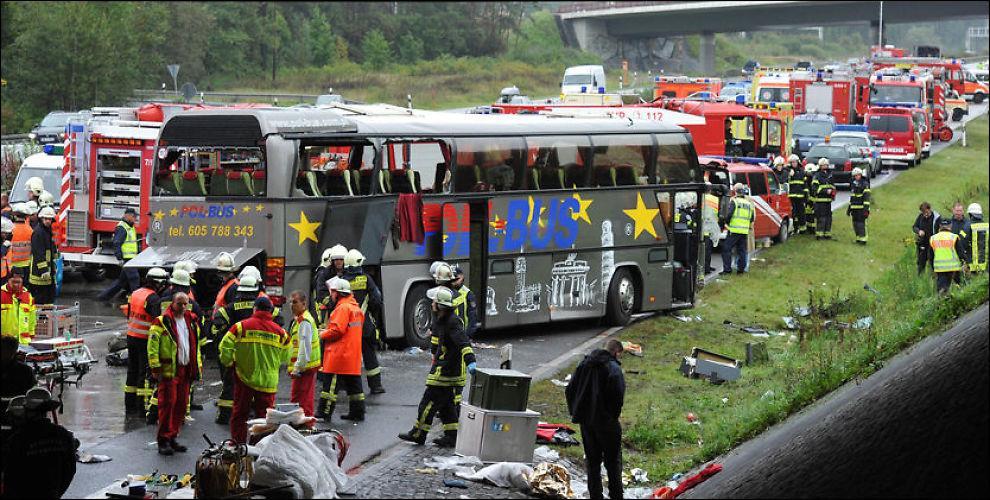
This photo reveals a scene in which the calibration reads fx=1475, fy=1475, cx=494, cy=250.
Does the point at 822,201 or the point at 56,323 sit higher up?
the point at 822,201

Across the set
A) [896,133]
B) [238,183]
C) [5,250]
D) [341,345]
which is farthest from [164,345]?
[896,133]

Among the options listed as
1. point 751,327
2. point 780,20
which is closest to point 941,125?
point 780,20

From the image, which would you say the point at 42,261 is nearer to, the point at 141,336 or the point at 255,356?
the point at 141,336

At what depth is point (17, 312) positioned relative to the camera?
16.7 meters

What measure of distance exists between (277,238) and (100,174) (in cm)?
809

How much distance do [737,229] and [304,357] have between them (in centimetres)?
1498

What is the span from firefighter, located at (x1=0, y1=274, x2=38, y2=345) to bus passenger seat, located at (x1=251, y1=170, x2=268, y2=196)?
11.7 feet

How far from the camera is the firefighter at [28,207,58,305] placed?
20.8 meters

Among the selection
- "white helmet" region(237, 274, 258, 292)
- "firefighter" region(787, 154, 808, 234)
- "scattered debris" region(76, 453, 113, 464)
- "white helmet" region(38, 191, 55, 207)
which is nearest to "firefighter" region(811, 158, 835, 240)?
"firefighter" region(787, 154, 808, 234)

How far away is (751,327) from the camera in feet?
78.1

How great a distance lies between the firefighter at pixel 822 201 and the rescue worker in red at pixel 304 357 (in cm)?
1998

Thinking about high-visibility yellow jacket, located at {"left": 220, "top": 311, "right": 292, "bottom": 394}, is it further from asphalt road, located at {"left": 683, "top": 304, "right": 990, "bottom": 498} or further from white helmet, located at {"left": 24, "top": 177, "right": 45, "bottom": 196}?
white helmet, located at {"left": 24, "top": 177, "right": 45, "bottom": 196}

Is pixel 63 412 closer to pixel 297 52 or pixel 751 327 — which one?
pixel 297 52

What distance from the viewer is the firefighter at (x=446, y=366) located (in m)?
14.8
